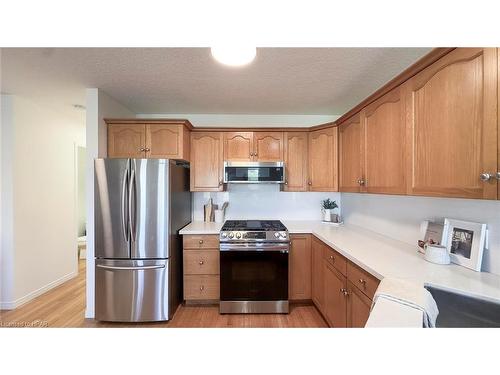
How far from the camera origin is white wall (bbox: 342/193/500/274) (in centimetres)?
119

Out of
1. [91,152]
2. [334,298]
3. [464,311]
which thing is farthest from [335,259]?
[91,152]

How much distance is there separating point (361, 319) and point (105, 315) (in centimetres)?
222

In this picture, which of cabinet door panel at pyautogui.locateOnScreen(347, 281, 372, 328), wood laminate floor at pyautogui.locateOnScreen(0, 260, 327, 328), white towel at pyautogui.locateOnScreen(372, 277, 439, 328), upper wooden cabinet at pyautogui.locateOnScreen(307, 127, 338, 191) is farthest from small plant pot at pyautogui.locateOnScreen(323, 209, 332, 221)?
white towel at pyautogui.locateOnScreen(372, 277, 439, 328)

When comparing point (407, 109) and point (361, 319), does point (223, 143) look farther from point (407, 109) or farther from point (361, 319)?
point (361, 319)

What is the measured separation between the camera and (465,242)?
50.6 inches

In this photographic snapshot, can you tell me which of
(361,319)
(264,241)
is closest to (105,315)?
(264,241)

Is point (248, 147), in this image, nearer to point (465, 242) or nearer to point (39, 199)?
point (465, 242)

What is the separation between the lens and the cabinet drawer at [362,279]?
130 cm

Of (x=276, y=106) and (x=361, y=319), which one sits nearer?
(x=361, y=319)

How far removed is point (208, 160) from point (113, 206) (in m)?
1.12

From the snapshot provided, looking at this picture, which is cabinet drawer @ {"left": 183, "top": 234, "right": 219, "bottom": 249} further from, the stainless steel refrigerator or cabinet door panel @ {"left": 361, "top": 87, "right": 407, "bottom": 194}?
cabinet door panel @ {"left": 361, "top": 87, "right": 407, "bottom": 194}
